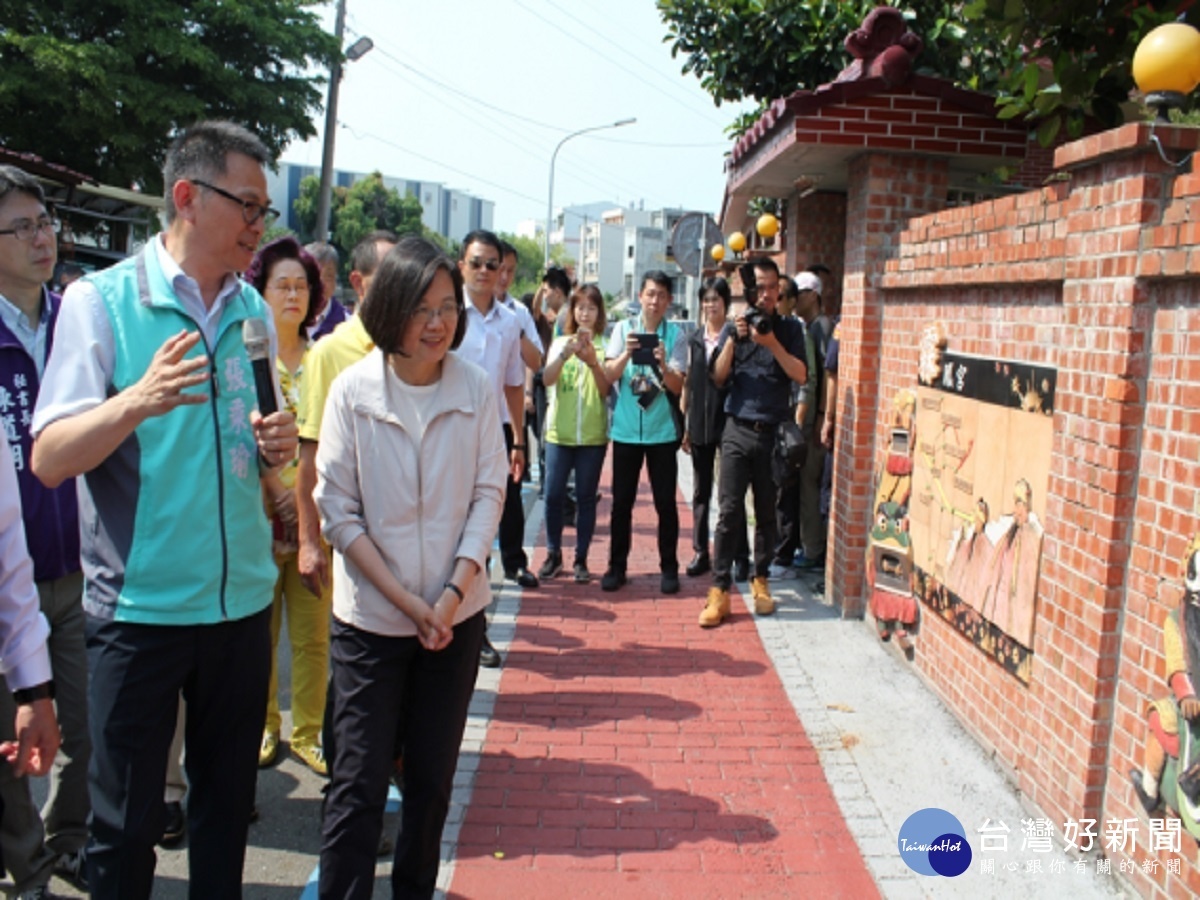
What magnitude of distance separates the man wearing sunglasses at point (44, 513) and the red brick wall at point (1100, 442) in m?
3.29

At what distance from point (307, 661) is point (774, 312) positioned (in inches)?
139

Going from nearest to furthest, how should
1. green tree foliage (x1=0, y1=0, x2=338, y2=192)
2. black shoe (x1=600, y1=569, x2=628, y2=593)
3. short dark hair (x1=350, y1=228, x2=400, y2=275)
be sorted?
short dark hair (x1=350, y1=228, x2=400, y2=275), black shoe (x1=600, y1=569, x2=628, y2=593), green tree foliage (x1=0, y1=0, x2=338, y2=192)

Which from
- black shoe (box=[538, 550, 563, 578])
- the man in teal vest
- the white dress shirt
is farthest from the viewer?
black shoe (box=[538, 550, 563, 578])

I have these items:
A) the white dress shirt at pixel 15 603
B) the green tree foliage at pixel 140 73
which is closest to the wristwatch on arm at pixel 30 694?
the white dress shirt at pixel 15 603

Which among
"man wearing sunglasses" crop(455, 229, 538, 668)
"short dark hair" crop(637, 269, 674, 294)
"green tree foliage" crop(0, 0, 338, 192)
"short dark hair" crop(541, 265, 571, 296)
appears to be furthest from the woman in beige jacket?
"green tree foliage" crop(0, 0, 338, 192)

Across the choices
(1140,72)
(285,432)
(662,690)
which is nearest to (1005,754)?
(662,690)

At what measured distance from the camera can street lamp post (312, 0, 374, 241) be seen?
19.4 metres

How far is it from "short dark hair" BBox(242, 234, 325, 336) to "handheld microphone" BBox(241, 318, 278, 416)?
174 centimetres

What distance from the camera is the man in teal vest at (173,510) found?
2.50 m

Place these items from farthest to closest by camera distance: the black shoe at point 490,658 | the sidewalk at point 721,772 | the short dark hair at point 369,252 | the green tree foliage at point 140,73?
the green tree foliage at point 140,73 → the black shoe at point 490,658 → the short dark hair at point 369,252 → the sidewalk at point 721,772

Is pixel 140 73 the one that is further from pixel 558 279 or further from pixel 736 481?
pixel 736 481

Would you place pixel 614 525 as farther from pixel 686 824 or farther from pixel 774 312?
pixel 686 824

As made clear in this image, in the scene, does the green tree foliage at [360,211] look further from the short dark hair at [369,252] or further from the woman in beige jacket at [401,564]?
the woman in beige jacket at [401,564]

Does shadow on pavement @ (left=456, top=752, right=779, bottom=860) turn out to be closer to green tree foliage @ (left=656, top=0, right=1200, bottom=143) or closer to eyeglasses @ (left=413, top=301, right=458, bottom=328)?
eyeglasses @ (left=413, top=301, right=458, bottom=328)
